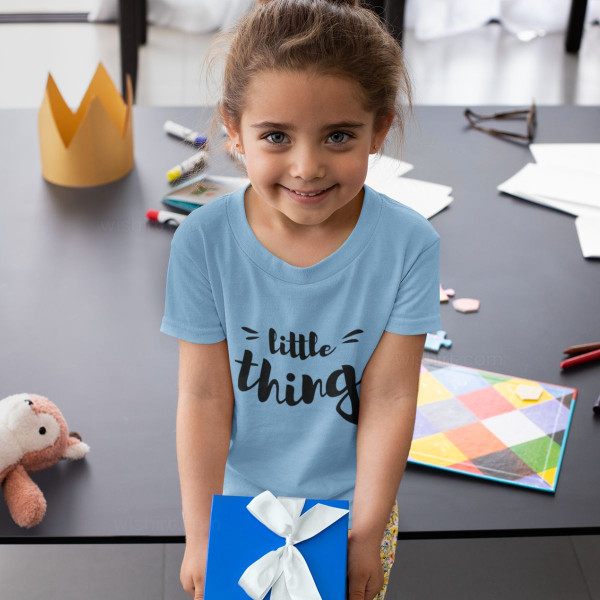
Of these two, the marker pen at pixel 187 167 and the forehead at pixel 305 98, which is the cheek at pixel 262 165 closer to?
the forehead at pixel 305 98

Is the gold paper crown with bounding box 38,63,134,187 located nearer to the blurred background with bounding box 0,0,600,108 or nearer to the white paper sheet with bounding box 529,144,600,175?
the white paper sheet with bounding box 529,144,600,175

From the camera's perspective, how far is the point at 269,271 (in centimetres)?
92

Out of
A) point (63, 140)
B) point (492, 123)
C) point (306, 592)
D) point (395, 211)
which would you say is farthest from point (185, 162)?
point (306, 592)

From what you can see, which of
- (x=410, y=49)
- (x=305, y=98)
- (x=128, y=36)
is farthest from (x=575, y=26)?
(x=305, y=98)

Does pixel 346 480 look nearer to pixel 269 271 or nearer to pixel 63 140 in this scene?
pixel 269 271

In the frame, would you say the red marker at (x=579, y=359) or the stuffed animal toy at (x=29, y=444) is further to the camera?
the red marker at (x=579, y=359)

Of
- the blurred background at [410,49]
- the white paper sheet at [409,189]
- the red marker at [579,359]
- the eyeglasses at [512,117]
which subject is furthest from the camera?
the blurred background at [410,49]

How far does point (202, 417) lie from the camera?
96cm

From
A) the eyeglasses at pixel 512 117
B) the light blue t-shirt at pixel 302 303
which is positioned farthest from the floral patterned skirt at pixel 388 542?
the eyeglasses at pixel 512 117

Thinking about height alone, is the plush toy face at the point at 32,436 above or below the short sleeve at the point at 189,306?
below

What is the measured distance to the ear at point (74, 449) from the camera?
1.03 metres

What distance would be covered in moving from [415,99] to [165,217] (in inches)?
82.5

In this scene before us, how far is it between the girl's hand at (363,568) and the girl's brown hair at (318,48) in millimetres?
439

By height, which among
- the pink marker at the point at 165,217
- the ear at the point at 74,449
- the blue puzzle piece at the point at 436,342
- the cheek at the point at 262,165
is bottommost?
the ear at the point at 74,449
